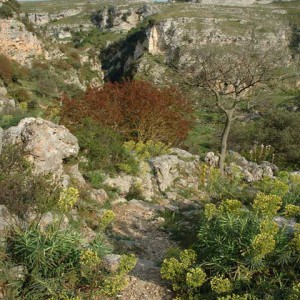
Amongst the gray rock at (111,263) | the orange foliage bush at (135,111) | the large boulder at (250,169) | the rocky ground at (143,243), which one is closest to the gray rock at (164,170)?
the rocky ground at (143,243)

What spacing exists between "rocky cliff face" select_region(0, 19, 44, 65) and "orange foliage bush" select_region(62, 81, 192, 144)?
29.3m

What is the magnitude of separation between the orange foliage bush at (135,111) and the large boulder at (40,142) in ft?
15.5

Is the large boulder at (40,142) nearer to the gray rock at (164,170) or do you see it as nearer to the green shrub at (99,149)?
the green shrub at (99,149)

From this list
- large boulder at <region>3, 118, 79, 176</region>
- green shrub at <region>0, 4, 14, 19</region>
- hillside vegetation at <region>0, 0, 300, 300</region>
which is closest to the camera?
hillside vegetation at <region>0, 0, 300, 300</region>

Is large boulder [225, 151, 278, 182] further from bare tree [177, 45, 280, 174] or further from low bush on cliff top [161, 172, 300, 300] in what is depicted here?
low bush on cliff top [161, 172, 300, 300]

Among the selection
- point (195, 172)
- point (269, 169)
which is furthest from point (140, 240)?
point (269, 169)

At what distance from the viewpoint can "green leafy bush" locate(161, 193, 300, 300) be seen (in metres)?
4.29

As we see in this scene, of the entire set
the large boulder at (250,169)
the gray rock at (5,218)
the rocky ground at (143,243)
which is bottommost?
the large boulder at (250,169)

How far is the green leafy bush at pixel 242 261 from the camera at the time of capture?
4.29 m

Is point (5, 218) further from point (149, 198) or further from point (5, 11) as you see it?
point (5, 11)

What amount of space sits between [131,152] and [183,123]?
5.10 meters

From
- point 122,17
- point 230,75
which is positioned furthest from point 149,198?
point 122,17

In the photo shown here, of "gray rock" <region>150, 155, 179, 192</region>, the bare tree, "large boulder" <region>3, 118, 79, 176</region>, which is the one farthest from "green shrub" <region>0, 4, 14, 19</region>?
"large boulder" <region>3, 118, 79, 176</region>

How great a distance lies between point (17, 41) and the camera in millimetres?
42062
